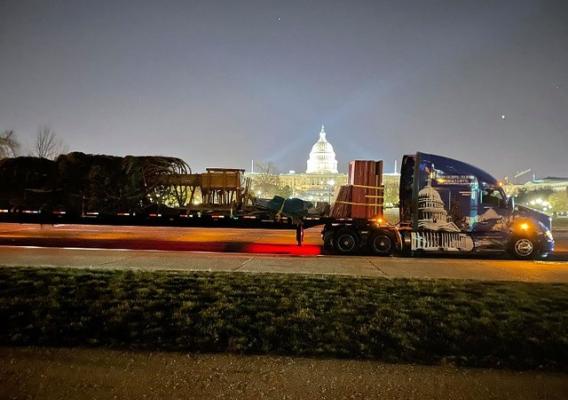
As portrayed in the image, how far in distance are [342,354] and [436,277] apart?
636cm

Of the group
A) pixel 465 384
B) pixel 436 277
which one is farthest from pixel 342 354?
pixel 436 277

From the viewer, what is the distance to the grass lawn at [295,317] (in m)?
5.48

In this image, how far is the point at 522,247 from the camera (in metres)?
14.9

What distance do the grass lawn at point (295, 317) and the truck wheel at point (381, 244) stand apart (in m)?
5.97

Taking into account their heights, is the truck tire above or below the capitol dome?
below

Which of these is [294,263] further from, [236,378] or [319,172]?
[319,172]

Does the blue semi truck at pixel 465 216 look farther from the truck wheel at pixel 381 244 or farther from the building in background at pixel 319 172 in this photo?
the building in background at pixel 319 172

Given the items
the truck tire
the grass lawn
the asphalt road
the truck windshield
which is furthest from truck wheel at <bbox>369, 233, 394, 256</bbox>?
the grass lawn

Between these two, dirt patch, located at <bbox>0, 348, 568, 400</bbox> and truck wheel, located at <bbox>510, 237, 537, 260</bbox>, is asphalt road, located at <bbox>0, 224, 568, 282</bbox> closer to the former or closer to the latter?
truck wheel, located at <bbox>510, 237, 537, 260</bbox>

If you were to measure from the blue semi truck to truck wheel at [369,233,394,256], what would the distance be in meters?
0.74

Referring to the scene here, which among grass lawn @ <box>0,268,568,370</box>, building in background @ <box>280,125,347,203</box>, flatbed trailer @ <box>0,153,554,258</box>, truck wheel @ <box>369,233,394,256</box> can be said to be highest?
building in background @ <box>280,125,347,203</box>

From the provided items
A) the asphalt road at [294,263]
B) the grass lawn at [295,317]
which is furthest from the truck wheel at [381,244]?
the grass lawn at [295,317]

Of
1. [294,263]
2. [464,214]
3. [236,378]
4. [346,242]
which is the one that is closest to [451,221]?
[464,214]

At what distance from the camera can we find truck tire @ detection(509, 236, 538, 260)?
14.9 m
